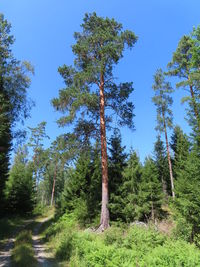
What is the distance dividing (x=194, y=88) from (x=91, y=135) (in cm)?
975

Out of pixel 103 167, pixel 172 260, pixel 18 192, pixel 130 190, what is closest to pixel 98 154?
pixel 103 167

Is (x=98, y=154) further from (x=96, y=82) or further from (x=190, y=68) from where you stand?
(x=190, y=68)

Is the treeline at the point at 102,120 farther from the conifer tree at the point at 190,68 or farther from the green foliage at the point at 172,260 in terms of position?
the green foliage at the point at 172,260

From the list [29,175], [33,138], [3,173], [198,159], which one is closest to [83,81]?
[198,159]

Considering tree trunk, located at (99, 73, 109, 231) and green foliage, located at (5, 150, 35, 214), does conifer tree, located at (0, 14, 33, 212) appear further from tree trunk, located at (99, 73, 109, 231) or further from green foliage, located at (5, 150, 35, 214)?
green foliage, located at (5, 150, 35, 214)

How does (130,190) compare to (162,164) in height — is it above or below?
below

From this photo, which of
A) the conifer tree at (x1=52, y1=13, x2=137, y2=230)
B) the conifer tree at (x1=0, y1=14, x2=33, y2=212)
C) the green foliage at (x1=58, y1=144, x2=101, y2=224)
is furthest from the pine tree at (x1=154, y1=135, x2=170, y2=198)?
the conifer tree at (x1=0, y1=14, x2=33, y2=212)

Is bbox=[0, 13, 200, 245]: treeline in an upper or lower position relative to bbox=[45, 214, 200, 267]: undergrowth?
upper

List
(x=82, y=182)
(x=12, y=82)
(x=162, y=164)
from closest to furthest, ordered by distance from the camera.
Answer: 1. (x=12, y=82)
2. (x=82, y=182)
3. (x=162, y=164)

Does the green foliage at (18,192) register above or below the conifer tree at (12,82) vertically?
below

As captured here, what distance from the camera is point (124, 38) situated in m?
11.8

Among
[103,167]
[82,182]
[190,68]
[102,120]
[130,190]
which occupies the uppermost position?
[190,68]

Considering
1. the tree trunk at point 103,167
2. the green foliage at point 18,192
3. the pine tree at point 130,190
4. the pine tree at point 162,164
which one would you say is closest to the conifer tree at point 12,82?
the tree trunk at point 103,167

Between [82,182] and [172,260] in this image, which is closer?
[172,260]
